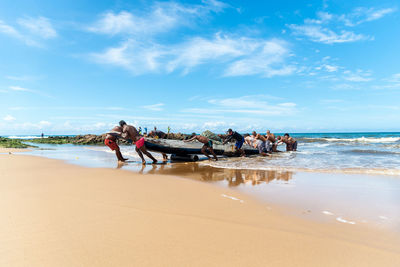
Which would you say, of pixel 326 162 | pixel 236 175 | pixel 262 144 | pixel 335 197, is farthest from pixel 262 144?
pixel 335 197

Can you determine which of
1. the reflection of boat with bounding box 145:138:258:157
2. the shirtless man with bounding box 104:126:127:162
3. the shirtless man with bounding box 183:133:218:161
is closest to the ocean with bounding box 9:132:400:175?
the shirtless man with bounding box 183:133:218:161

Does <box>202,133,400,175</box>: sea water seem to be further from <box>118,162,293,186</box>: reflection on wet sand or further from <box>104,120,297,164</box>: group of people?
<box>118,162,293,186</box>: reflection on wet sand

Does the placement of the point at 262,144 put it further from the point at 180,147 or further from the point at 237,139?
the point at 180,147

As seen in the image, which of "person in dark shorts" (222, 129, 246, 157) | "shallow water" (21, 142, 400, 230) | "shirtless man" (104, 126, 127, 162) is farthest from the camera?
"person in dark shorts" (222, 129, 246, 157)

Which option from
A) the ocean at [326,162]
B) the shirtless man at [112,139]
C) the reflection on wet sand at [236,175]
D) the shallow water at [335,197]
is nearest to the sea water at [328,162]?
the ocean at [326,162]

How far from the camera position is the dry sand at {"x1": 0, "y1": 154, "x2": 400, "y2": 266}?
2.30 m

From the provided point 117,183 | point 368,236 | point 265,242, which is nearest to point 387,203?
point 368,236

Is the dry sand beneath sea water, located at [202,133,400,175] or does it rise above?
above

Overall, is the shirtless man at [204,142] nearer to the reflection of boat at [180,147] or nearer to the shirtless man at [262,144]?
the reflection of boat at [180,147]

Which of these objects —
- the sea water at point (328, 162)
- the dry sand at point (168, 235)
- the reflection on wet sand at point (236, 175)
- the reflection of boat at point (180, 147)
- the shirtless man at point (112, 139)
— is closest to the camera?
the dry sand at point (168, 235)

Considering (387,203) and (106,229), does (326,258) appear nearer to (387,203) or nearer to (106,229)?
(106,229)

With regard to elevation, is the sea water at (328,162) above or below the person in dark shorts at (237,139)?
below

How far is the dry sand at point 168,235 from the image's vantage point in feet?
7.55

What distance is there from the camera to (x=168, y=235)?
283 centimetres
